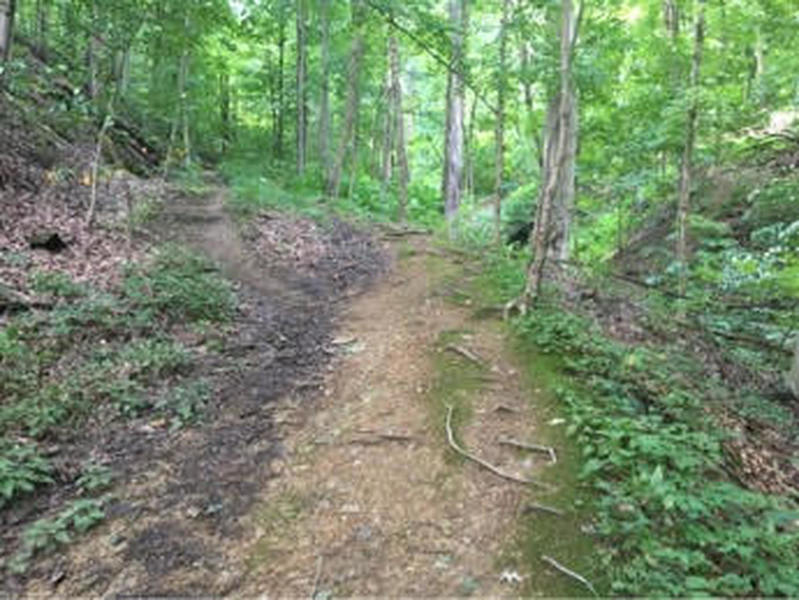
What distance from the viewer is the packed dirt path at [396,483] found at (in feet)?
11.3

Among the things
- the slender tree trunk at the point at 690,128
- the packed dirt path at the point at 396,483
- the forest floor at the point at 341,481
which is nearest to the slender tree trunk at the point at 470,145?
the slender tree trunk at the point at 690,128

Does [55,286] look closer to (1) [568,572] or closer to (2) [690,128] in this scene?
(1) [568,572]

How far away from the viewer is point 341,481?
433cm

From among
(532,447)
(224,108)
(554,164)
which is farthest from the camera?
(224,108)

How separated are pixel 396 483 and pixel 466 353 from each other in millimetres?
2263

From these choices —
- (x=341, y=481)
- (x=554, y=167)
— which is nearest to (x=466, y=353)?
(x=554, y=167)

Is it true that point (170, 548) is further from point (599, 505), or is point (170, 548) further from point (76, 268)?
point (76, 268)

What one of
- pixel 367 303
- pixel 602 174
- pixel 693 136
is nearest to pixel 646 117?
pixel 693 136

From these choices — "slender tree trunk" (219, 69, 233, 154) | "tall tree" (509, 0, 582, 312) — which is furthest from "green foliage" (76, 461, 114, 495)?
"slender tree trunk" (219, 69, 233, 154)

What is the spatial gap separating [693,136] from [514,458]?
6.53 meters

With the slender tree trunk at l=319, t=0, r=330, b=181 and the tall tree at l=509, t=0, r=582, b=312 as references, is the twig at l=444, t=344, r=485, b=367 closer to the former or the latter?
the tall tree at l=509, t=0, r=582, b=312

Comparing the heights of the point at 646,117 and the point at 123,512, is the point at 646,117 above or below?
above

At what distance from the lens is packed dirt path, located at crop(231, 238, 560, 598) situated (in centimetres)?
343

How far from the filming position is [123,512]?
A: 404 cm
